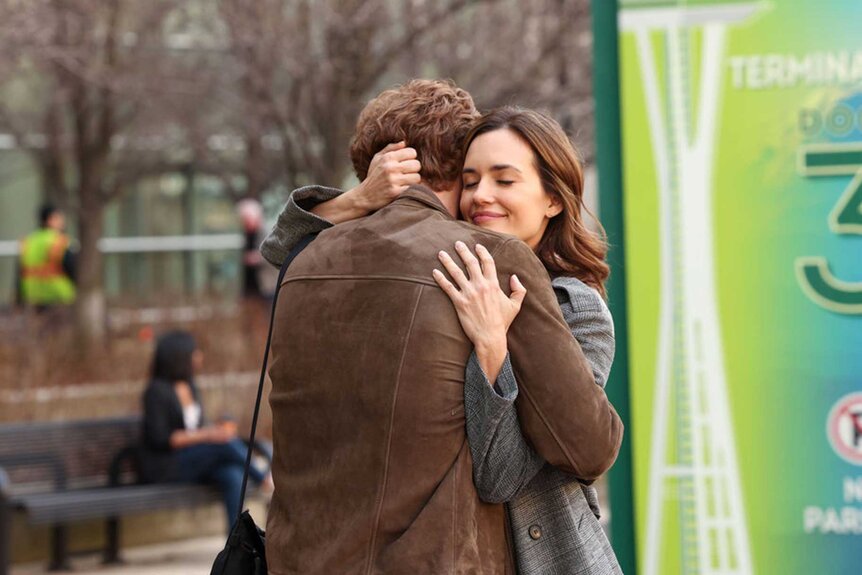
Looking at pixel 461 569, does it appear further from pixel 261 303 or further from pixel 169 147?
pixel 169 147

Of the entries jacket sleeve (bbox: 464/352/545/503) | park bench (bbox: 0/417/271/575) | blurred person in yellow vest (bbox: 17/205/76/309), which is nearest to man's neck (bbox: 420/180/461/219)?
jacket sleeve (bbox: 464/352/545/503)

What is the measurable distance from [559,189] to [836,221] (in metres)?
1.10

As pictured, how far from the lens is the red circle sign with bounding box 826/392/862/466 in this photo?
12.1 feet

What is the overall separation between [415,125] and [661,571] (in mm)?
1507

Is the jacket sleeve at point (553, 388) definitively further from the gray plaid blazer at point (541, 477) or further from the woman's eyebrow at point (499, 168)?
the woman's eyebrow at point (499, 168)

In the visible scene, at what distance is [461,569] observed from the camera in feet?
8.53

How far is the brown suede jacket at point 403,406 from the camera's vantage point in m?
2.60

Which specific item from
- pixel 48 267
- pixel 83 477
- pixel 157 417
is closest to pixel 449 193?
pixel 157 417

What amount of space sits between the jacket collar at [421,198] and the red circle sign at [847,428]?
1393mm

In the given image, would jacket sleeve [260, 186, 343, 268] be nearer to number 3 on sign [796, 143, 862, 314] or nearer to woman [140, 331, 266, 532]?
number 3 on sign [796, 143, 862, 314]

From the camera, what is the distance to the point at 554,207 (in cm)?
294

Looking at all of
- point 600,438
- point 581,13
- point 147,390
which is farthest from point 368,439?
point 581,13

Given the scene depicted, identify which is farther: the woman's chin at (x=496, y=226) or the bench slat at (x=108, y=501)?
the bench slat at (x=108, y=501)

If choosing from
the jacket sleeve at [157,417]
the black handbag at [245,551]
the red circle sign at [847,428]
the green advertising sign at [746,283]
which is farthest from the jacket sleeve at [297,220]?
the jacket sleeve at [157,417]
